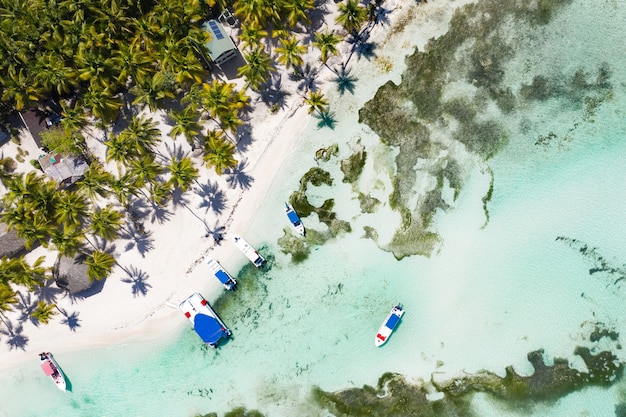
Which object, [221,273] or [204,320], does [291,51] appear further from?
[204,320]

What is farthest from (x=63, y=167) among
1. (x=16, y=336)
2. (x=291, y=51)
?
(x=291, y=51)

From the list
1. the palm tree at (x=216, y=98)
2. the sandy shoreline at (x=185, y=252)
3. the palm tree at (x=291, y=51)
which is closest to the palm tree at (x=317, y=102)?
the sandy shoreline at (x=185, y=252)

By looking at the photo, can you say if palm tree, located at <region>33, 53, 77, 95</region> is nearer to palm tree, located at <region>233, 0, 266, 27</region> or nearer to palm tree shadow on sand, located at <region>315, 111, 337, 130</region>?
palm tree, located at <region>233, 0, 266, 27</region>

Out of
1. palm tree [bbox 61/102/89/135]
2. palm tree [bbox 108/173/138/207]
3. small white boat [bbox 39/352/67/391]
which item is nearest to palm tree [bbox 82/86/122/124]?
palm tree [bbox 61/102/89/135]

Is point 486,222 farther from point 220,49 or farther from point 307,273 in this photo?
point 220,49

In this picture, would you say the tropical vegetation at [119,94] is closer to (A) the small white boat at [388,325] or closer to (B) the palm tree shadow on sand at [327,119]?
(B) the palm tree shadow on sand at [327,119]

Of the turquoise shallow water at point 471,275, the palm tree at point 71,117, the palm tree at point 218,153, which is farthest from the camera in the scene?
the turquoise shallow water at point 471,275
